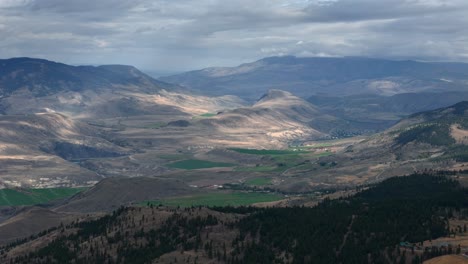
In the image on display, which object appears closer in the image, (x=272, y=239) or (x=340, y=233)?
(x=340, y=233)

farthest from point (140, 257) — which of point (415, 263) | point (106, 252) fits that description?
point (415, 263)

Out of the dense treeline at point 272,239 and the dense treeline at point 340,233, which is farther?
the dense treeline at point 272,239

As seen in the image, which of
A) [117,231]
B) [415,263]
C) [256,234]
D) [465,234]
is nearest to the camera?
[415,263]

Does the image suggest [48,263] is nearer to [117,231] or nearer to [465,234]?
[117,231]

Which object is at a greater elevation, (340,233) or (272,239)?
(340,233)

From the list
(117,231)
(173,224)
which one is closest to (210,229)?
(173,224)

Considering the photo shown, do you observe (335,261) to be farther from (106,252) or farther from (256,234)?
(106,252)

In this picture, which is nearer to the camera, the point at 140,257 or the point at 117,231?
the point at 140,257

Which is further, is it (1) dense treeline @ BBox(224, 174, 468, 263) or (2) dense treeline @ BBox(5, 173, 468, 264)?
(2) dense treeline @ BBox(5, 173, 468, 264)

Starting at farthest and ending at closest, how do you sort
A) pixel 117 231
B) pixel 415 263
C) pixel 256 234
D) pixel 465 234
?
1. pixel 117 231
2. pixel 256 234
3. pixel 465 234
4. pixel 415 263
